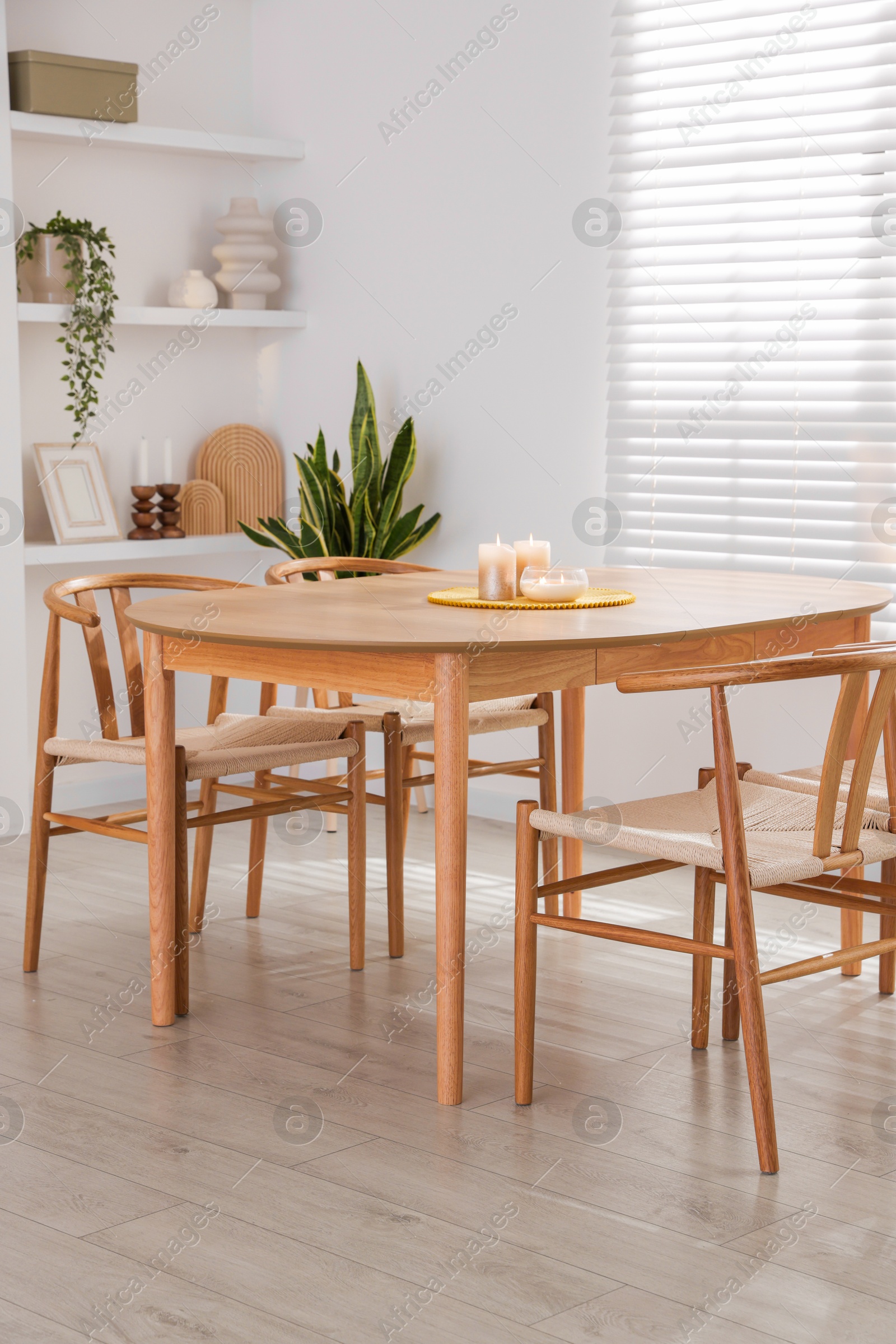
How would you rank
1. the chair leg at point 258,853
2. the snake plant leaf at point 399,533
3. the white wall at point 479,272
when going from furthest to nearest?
the snake plant leaf at point 399,533 < the white wall at point 479,272 < the chair leg at point 258,853

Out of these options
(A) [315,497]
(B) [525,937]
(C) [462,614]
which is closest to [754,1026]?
(B) [525,937]

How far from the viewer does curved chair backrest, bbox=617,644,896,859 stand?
7.13ft

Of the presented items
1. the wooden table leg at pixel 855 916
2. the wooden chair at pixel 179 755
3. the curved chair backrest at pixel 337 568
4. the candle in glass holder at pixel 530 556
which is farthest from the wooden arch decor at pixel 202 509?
the wooden table leg at pixel 855 916

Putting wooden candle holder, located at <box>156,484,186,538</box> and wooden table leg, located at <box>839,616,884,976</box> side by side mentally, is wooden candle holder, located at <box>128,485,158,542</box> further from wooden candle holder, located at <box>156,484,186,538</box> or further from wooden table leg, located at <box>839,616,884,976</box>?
wooden table leg, located at <box>839,616,884,976</box>

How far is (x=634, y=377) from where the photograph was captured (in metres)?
4.17

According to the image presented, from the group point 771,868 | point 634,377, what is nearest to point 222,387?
point 634,377

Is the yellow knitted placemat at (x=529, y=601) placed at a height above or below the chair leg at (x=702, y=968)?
above

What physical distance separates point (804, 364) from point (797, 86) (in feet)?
2.15

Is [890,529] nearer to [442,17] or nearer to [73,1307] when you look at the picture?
[442,17]

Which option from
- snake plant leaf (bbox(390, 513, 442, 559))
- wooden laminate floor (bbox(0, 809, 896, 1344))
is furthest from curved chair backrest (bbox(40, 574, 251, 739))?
snake plant leaf (bbox(390, 513, 442, 559))

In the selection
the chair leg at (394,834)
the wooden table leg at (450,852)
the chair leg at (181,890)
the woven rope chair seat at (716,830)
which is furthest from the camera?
the chair leg at (394,834)

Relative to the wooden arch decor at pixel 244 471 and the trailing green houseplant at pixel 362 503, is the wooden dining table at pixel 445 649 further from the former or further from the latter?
the wooden arch decor at pixel 244 471

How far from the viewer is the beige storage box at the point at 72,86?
4.25 metres

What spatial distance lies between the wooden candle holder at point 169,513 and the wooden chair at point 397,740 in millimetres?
1183
